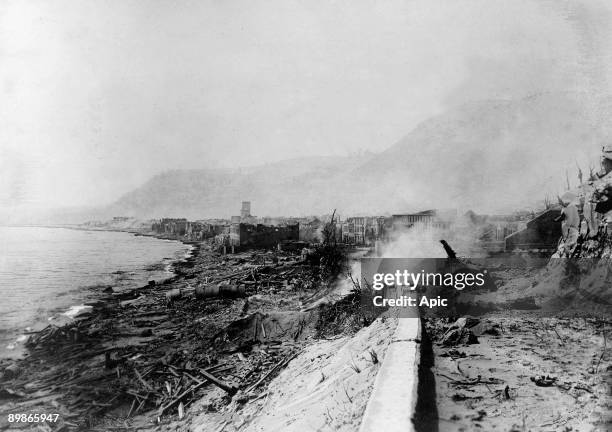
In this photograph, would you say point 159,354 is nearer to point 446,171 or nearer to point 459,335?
point 459,335

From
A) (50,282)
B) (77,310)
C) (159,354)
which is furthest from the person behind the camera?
(50,282)

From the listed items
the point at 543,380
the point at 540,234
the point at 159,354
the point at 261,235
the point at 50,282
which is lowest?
the point at 50,282

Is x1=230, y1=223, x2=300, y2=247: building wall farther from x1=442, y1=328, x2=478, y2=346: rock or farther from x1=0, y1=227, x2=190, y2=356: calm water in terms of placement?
x1=442, y1=328, x2=478, y2=346: rock

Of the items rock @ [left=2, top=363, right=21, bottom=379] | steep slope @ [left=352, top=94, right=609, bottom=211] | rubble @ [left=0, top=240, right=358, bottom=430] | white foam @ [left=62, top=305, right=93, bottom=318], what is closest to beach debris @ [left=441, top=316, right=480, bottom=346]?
rubble @ [left=0, top=240, right=358, bottom=430]

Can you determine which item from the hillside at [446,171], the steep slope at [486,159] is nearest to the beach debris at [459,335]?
the hillside at [446,171]

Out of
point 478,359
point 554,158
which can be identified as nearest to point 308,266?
point 478,359

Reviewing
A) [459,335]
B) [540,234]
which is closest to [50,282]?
[459,335]

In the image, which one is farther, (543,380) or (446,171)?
(446,171)

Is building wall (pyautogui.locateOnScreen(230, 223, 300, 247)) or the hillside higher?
the hillside

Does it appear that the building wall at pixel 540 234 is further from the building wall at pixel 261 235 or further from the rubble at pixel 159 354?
the building wall at pixel 261 235

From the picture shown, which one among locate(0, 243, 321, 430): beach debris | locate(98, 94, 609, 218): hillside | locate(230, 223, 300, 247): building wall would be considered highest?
locate(98, 94, 609, 218): hillside

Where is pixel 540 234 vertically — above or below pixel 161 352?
above

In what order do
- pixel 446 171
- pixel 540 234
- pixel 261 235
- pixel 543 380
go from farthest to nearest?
pixel 261 235 < pixel 446 171 < pixel 540 234 < pixel 543 380
